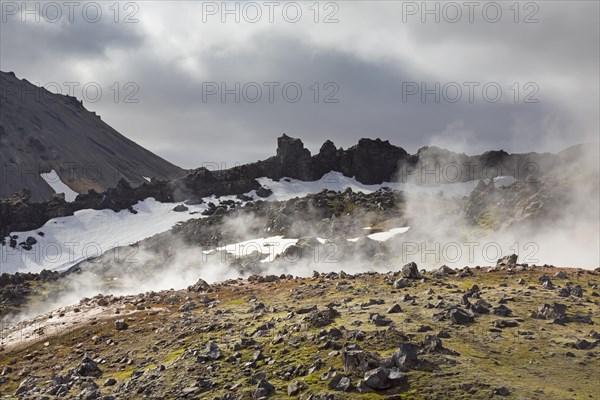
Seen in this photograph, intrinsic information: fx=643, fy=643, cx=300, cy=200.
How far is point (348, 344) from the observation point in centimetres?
3712

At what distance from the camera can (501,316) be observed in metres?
41.5

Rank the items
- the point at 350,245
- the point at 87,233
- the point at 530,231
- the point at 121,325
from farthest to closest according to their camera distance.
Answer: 1. the point at 87,233
2. the point at 350,245
3. the point at 530,231
4. the point at 121,325

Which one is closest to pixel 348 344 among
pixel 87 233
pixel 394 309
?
pixel 394 309

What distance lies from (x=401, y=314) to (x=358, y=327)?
4.08 m

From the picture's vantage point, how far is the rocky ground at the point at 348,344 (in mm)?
32719

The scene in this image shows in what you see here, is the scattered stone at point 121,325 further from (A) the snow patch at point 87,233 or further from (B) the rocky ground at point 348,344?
(A) the snow patch at point 87,233

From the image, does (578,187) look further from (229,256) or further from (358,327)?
(358,327)

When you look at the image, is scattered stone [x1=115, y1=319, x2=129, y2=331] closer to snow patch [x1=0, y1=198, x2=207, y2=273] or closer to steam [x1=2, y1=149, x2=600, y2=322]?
steam [x1=2, y1=149, x2=600, y2=322]

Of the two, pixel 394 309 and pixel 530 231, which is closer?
pixel 394 309

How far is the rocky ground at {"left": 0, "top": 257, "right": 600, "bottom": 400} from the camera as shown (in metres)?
32.7

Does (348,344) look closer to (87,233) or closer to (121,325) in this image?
(121,325)

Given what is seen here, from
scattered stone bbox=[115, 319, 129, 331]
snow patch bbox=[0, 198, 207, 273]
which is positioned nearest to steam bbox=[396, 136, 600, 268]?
scattered stone bbox=[115, 319, 129, 331]

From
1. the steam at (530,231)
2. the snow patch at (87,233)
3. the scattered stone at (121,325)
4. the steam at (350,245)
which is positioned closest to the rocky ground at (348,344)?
the scattered stone at (121,325)

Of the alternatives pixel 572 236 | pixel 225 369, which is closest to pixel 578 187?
pixel 572 236
